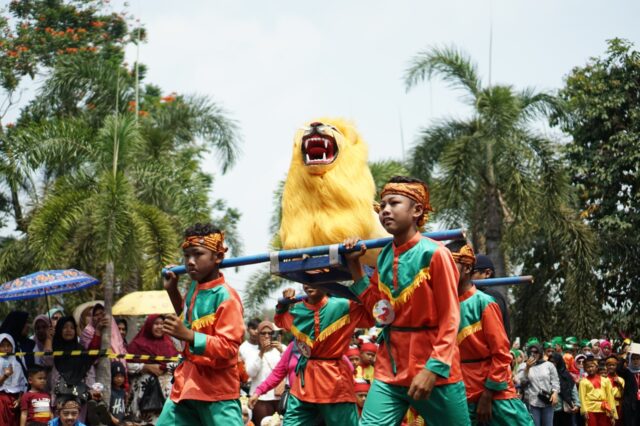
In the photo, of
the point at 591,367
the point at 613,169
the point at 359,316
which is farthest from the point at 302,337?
the point at 613,169

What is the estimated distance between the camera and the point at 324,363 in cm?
848

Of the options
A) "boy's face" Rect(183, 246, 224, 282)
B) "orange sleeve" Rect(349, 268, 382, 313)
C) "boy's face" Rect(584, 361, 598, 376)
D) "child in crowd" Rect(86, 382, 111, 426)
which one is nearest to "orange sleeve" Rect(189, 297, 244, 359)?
"boy's face" Rect(183, 246, 224, 282)

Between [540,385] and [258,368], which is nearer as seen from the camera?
[258,368]

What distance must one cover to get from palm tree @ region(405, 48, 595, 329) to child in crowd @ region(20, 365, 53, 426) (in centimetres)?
1022

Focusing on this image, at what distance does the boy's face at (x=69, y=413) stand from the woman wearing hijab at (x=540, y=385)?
7251mm

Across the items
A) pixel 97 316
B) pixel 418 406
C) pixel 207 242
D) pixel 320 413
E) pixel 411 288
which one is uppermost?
pixel 207 242

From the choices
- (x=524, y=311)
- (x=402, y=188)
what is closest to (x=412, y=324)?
(x=402, y=188)

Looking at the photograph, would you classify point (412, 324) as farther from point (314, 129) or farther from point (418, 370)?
point (314, 129)

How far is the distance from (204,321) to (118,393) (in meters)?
6.50

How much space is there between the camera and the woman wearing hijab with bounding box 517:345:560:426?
49.3ft

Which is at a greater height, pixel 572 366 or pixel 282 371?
pixel 282 371

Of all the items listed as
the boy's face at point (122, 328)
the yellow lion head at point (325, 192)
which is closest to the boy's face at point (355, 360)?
the yellow lion head at point (325, 192)

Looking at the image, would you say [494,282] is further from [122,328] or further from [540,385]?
[122,328]

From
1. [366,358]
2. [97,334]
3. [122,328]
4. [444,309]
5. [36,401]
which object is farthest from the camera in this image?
[122,328]
